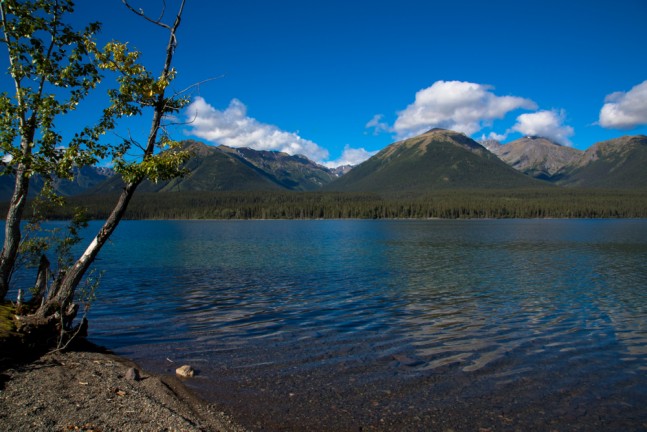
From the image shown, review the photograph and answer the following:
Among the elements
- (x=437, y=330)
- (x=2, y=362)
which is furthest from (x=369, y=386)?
(x=2, y=362)

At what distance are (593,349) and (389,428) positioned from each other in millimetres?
11569

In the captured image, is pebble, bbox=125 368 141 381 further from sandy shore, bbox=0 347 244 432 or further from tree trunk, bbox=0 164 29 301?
tree trunk, bbox=0 164 29 301

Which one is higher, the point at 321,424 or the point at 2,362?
the point at 2,362

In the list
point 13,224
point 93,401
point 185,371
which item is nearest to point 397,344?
point 185,371

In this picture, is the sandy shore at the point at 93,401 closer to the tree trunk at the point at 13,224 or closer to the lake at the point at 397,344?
the lake at the point at 397,344

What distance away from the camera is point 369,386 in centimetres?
1415

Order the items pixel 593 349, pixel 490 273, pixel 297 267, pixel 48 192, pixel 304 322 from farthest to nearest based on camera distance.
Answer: pixel 297 267, pixel 490 273, pixel 304 322, pixel 593 349, pixel 48 192

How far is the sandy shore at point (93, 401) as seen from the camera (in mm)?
10148

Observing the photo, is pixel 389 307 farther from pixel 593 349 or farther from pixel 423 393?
pixel 423 393

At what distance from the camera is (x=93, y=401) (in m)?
11.5

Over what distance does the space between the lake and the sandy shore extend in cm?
102

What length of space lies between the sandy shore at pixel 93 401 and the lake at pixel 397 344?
1018mm

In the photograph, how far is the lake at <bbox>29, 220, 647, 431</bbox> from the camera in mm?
12469

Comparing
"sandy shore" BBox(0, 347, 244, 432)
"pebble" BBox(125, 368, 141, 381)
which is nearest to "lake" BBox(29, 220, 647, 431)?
"sandy shore" BBox(0, 347, 244, 432)
